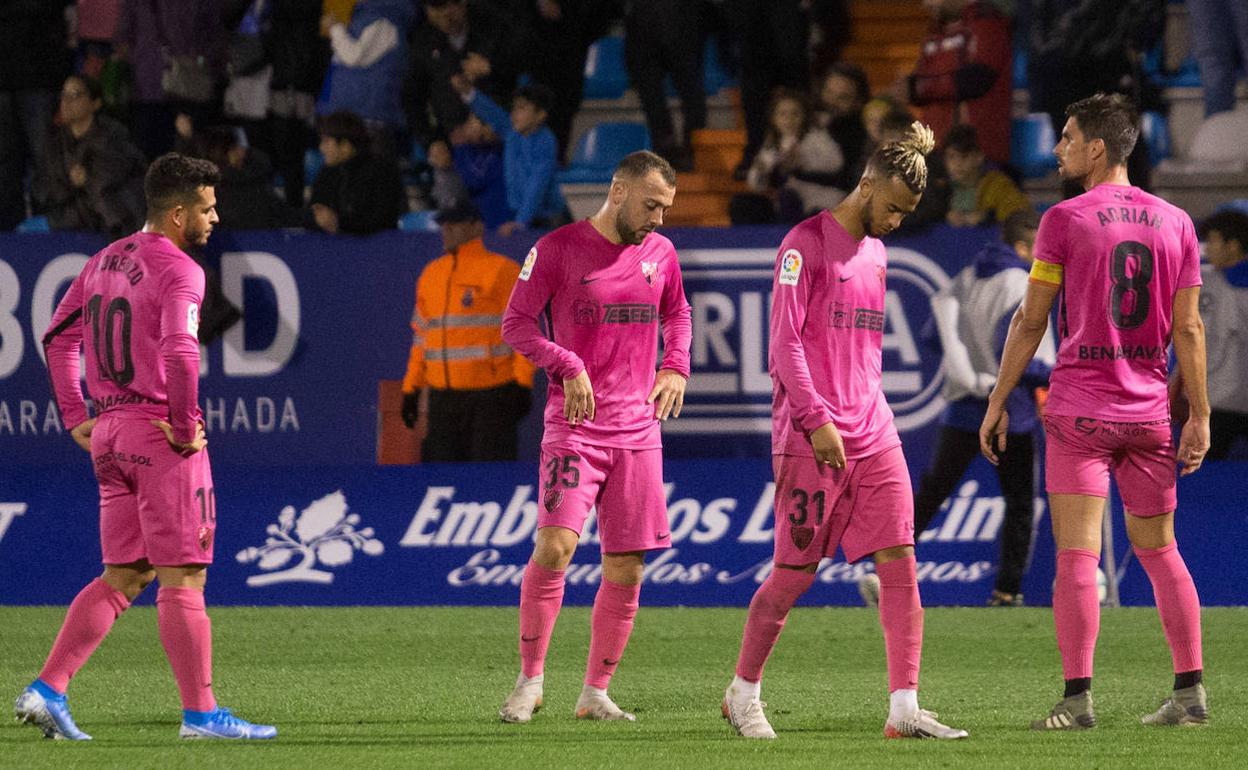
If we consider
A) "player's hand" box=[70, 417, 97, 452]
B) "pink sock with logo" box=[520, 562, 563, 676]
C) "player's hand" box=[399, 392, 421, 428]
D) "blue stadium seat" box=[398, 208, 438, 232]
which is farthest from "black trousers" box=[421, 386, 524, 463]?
"player's hand" box=[70, 417, 97, 452]

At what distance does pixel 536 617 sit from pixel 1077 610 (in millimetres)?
1871

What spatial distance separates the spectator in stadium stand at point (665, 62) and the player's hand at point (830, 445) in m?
8.60

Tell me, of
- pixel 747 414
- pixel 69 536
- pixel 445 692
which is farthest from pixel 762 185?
pixel 445 692

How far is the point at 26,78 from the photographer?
14.9 m

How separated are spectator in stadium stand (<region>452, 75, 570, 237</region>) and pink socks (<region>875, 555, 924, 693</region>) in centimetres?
741

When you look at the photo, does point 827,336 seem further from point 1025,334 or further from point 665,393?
point 665,393

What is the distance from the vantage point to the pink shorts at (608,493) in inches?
291

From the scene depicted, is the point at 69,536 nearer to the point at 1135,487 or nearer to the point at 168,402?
the point at 168,402

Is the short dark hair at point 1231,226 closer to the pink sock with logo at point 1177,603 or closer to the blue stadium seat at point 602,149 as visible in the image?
the blue stadium seat at point 602,149

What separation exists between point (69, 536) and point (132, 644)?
2.04m

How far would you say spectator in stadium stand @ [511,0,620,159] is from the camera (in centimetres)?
1537

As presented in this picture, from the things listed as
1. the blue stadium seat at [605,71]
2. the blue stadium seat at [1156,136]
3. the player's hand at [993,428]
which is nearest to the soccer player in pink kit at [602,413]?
the player's hand at [993,428]

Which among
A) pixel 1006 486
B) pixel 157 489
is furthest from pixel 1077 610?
pixel 1006 486

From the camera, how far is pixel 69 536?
1195 centimetres
